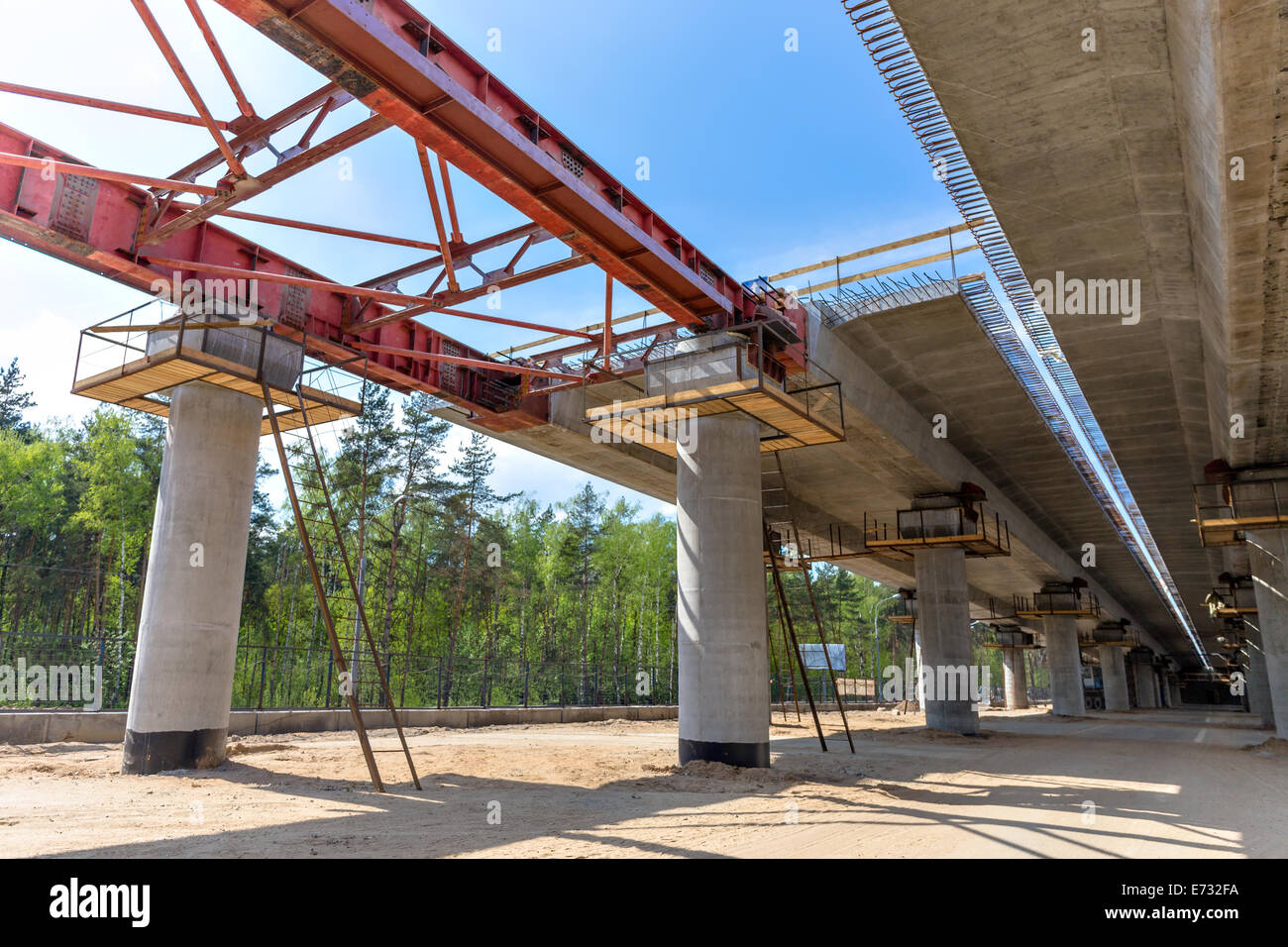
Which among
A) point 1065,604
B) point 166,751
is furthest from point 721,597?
point 1065,604

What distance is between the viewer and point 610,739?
72.2 ft

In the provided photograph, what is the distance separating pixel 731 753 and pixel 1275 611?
18.4 m

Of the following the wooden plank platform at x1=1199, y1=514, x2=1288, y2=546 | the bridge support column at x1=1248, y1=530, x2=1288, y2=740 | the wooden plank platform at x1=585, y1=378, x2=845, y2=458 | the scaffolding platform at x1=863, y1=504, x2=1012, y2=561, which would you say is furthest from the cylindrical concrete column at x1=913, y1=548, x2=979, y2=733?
the wooden plank platform at x1=585, y1=378, x2=845, y2=458

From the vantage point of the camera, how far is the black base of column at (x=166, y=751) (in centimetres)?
1215

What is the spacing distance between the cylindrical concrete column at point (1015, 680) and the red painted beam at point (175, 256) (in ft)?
200

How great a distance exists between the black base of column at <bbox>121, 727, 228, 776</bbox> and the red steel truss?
7104mm

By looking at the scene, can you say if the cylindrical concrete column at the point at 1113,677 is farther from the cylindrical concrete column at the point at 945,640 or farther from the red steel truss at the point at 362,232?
the red steel truss at the point at 362,232

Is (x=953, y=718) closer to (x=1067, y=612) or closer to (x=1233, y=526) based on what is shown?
(x=1233, y=526)

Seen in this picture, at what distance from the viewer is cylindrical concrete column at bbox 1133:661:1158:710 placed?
263 feet

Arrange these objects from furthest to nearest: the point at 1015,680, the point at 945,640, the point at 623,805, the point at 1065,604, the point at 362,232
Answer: the point at 1015,680 < the point at 1065,604 < the point at 945,640 < the point at 362,232 < the point at 623,805

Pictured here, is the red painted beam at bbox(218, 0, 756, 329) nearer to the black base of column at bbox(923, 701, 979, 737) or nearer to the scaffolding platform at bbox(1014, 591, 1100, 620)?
the black base of column at bbox(923, 701, 979, 737)

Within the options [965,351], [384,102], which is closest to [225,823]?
[384,102]

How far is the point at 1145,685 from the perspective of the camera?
8206 cm

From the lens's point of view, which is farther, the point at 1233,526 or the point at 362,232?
the point at 1233,526
